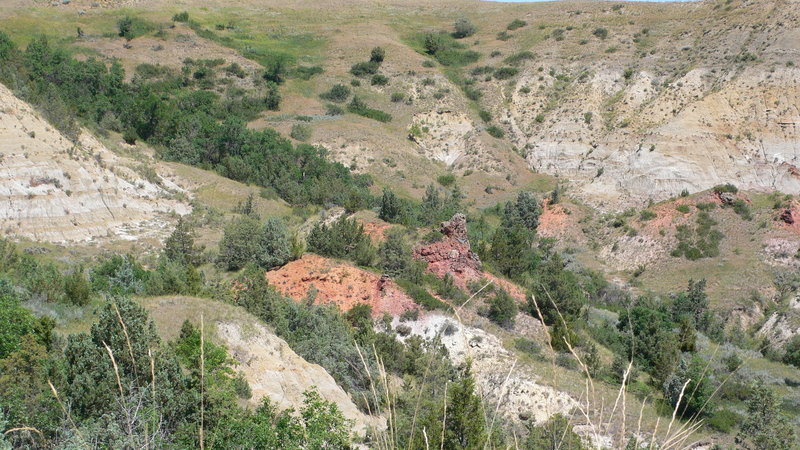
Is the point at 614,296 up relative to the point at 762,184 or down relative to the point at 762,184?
down

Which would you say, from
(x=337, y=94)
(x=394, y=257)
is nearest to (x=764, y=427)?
(x=394, y=257)

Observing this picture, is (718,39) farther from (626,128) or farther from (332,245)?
(332,245)

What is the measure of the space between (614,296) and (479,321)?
16768 mm

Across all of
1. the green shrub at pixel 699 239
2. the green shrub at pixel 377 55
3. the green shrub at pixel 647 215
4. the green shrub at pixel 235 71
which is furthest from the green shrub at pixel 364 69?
the green shrub at pixel 699 239

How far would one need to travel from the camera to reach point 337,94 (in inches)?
2739

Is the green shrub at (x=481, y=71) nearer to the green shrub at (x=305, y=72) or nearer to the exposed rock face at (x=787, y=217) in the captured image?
the green shrub at (x=305, y=72)

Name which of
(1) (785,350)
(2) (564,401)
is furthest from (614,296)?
(2) (564,401)

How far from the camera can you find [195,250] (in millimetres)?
34219

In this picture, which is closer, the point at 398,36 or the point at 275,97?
the point at 275,97

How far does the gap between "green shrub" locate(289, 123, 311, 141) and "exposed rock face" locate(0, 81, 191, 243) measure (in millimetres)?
19492

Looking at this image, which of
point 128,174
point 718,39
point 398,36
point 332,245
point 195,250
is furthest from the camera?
point 398,36

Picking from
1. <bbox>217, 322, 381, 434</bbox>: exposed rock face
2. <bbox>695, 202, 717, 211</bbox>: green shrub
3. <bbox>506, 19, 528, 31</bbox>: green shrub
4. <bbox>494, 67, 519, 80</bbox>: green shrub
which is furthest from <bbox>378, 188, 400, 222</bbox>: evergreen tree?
<bbox>506, 19, 528, 31</bbox>: green shrub

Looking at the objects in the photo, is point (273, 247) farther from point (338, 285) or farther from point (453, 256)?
point (453, 256)

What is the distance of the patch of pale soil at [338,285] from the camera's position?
28359mm
